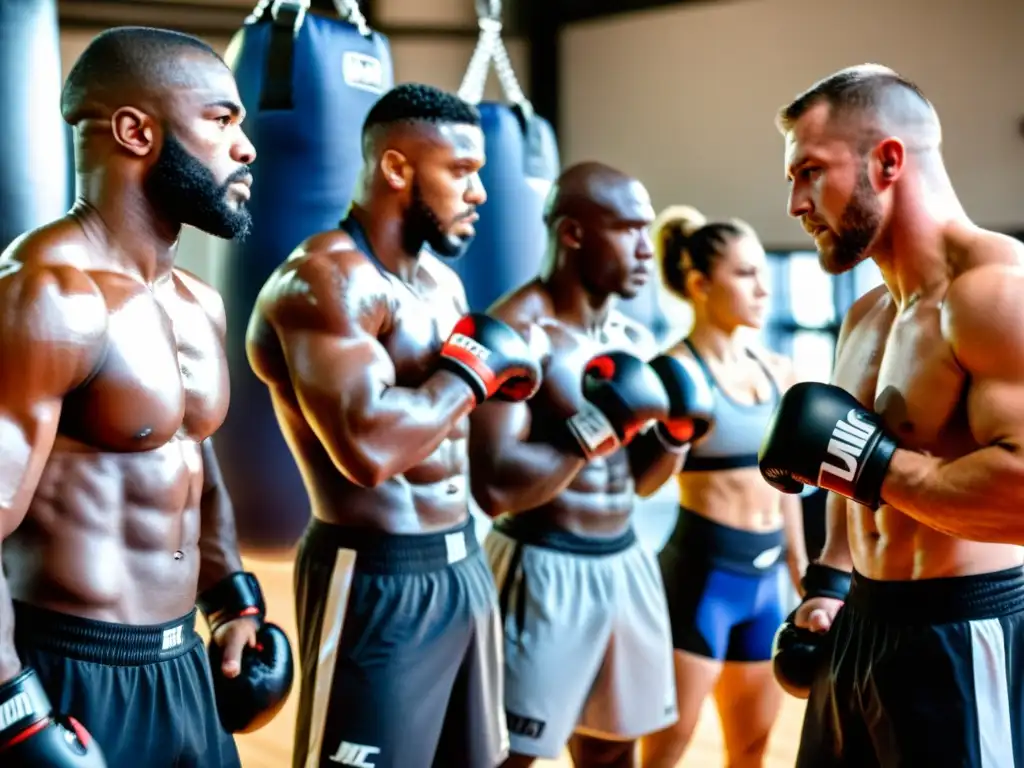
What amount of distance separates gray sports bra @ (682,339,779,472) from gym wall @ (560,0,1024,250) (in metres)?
3.76

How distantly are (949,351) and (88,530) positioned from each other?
1.26 meters

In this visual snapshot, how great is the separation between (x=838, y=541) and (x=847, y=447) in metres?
0.49

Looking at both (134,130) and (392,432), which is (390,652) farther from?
(134,130)

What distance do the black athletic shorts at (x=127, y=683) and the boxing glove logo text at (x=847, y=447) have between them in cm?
99

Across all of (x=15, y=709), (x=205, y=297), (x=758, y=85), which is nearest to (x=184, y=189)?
(x=205, y=297)

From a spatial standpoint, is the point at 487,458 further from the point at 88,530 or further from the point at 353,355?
the point at 88,530

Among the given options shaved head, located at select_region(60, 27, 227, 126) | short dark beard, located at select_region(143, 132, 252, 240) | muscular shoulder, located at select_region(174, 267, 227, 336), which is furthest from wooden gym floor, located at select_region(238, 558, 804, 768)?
shaved head, located at select_region(60, 27, 227, 126)

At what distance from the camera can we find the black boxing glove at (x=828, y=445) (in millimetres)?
1619

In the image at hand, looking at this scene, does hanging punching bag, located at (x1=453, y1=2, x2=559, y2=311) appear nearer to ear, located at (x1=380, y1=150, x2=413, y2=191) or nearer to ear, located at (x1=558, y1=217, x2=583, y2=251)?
ear, located at (x1=558, y1=217, x2=583, y2=251)

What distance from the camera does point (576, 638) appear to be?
8.27 feet

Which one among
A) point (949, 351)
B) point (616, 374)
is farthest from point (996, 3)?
point (949, 351)

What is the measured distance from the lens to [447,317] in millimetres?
2289

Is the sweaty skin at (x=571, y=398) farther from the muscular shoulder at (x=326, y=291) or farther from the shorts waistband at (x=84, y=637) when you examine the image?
the shorts waistband at (x=84, y=637)

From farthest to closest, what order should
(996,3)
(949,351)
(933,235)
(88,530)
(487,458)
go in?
(996,3)
(487,458)
(933,235)
(949,351)
(88,530)
